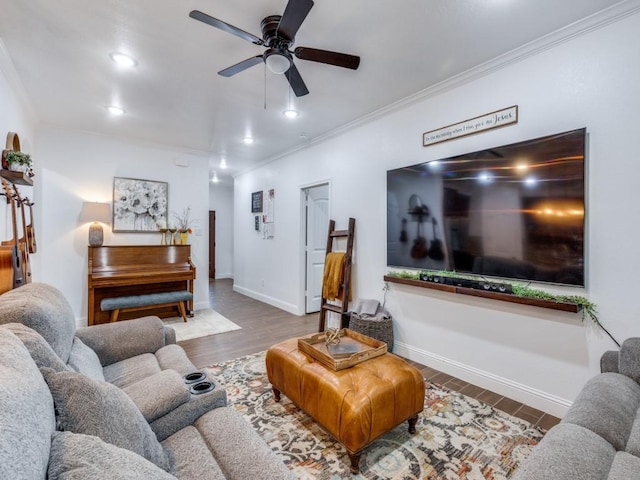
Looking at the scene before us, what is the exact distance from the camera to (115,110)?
3609mm

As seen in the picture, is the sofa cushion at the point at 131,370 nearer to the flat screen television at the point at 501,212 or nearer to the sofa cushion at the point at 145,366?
the sofa cushion at the point at 145,366

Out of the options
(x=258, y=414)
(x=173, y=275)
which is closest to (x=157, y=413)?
(x=258, y=414)

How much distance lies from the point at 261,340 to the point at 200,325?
1.15m

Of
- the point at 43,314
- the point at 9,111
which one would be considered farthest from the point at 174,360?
the point at 9,111

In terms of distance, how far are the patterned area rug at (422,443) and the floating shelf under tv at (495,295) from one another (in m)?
0.85

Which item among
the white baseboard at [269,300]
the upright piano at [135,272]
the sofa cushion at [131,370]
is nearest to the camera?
the sofa cushion at [131,370]

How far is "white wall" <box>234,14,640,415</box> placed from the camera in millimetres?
2021

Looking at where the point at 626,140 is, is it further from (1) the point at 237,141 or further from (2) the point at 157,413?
(1) the point at 237,141

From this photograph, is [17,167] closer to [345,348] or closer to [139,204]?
[139,204]

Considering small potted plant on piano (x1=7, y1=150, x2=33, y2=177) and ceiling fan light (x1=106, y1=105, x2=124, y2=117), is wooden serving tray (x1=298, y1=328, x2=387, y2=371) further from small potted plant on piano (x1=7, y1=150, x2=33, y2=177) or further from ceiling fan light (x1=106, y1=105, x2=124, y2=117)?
ceiling fan light (x1=106, y1=105, x2=124, y2=117)

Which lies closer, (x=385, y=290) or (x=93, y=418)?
(x=93, y=418)

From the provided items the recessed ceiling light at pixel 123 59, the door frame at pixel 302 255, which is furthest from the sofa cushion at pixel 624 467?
the door frame at pixel 302 255

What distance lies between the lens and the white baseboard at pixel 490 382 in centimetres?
230

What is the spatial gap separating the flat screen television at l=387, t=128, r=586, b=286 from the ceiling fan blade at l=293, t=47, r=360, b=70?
1316 millimetres
